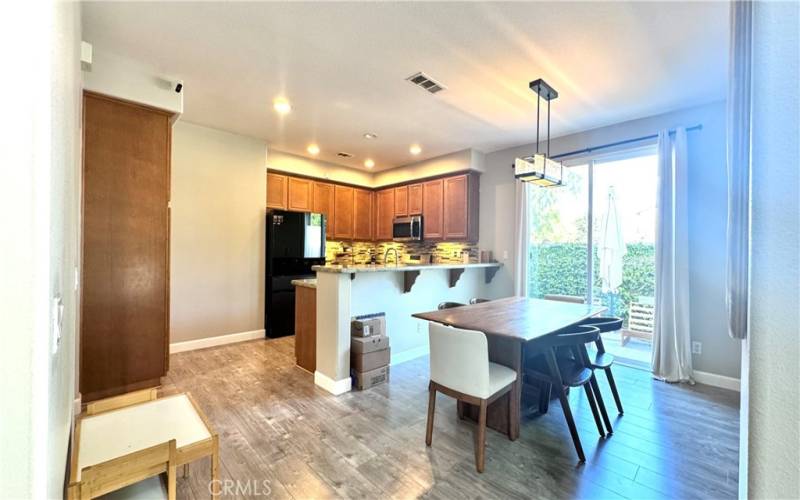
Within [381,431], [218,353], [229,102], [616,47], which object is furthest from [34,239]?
[218,353]

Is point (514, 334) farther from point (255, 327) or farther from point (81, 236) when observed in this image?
point (255, 327)

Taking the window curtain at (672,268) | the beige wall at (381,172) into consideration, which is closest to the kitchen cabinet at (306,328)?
the beige wall at (381,172)

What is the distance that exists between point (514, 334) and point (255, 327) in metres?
3.96

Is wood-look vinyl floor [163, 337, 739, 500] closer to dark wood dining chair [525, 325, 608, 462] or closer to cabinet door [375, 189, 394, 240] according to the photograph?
dark wood dining chair [525, 325, 608, 462]

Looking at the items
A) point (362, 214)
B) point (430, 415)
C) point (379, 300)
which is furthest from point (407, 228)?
point (430, 415)

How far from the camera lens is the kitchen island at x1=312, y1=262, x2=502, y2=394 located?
10.3 feet

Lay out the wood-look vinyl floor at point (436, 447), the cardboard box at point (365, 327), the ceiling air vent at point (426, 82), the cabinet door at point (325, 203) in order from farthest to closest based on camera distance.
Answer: the cabinet door at point (325, 203) < the cardboard box at point (365, 327) < the ceiling air vent at point (426, 82) < the wood-look vinyl floor at point (436, 447)

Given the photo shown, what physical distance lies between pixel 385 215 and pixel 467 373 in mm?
4680

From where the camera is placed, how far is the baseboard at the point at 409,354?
385 cm

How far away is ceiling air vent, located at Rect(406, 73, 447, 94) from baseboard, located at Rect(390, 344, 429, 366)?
9.26ft

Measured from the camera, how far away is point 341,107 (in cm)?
365

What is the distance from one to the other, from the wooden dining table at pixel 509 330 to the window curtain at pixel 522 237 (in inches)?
71.7

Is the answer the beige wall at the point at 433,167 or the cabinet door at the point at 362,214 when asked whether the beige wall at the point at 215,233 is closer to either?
the cabinet door at the point at 362,214

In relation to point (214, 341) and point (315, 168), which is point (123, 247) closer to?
point (214, 341)
